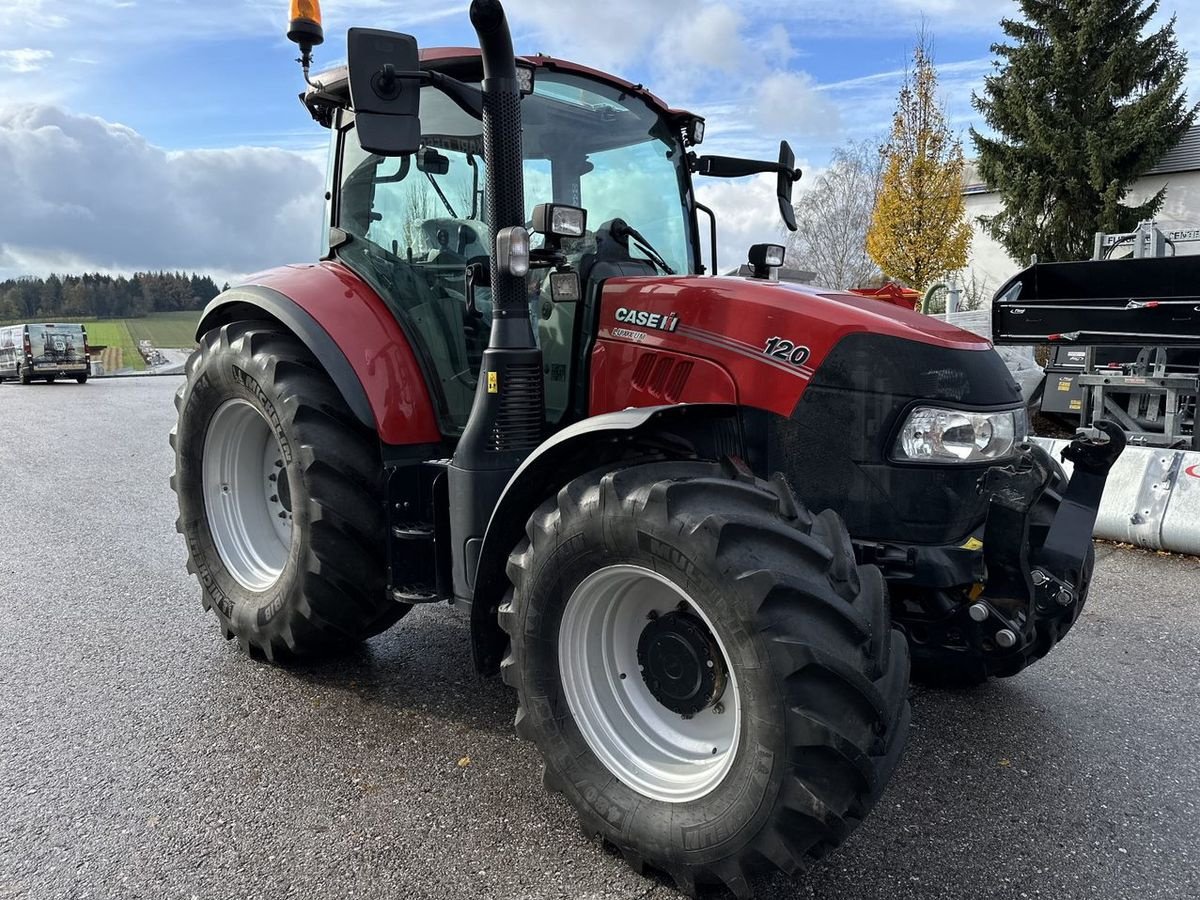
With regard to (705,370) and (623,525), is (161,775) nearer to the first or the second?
(623,525)

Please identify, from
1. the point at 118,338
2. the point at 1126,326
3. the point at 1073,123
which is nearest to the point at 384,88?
the point at 1126,326

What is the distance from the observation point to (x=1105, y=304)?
6.82 meters

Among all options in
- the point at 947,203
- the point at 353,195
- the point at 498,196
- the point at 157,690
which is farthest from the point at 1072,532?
the point at 947,203

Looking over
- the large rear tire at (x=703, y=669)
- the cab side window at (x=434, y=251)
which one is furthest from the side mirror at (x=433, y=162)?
the large rear tire at (x=703, y=669)

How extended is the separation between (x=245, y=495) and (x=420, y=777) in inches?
70.7

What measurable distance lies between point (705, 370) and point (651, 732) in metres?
1.12

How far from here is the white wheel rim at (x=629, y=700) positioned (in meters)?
2.49

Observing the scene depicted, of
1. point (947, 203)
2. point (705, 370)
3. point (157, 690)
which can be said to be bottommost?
point (157, 690)

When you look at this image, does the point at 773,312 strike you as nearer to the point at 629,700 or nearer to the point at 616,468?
the point at 616,468

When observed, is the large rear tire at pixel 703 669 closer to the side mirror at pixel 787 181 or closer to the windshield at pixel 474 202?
the windshield at pixel 474 202

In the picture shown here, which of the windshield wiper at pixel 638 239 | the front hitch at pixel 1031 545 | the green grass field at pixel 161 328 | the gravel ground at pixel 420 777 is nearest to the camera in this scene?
the gravel ground at pixel 420 777

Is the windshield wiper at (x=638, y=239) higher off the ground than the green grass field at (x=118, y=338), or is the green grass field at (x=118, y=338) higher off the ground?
the windshield wiper at (x=638, y=239)

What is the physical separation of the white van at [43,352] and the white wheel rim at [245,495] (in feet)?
87.5

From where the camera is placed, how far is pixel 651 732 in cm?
263
